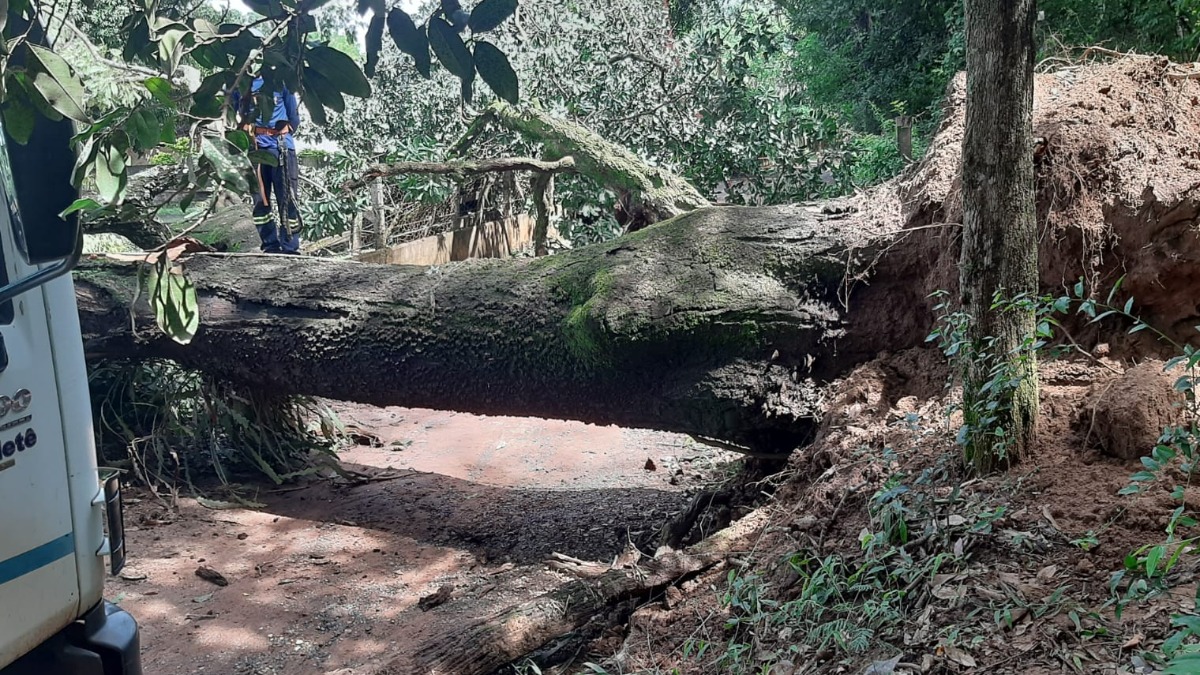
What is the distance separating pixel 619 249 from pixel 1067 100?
2.28 metres

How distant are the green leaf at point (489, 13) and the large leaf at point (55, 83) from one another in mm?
758

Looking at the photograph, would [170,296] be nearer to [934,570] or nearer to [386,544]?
[934,570]

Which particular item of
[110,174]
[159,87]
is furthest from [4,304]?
[159,87]

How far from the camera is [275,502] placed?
22.0 ft

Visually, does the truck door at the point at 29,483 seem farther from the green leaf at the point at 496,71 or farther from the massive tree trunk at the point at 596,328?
the massive tree trunk at the point at 596,328

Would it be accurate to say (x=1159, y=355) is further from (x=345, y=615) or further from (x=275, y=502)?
(x=275, y=502)

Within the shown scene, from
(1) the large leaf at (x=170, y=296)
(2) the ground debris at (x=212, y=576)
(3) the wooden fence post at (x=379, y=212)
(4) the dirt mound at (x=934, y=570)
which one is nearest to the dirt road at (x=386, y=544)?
(2) the ground debris at (x=212, y=576)

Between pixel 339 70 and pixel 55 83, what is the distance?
552 millimetres

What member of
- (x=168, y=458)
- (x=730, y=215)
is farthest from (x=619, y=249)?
(x=168, y=458)

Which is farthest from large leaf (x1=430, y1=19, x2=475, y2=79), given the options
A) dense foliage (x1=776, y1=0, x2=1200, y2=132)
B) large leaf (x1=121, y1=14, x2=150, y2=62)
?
dense foliage (x1=776, y1=0, x2=1200, y2=132)

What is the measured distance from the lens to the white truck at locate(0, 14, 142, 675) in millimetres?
2113

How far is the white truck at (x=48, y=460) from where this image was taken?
211 centimetres

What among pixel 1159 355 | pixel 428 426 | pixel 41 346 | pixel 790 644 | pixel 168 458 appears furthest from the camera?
pixel 428 426

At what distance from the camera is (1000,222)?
3100 millimetres
